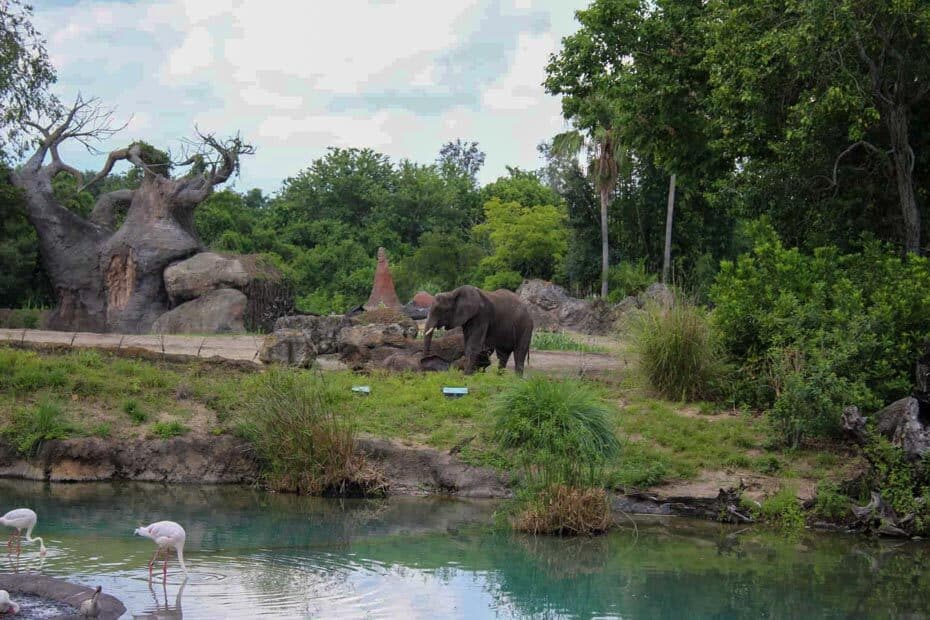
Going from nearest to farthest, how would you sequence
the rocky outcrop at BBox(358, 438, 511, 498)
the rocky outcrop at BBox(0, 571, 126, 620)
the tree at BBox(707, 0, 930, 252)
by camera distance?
the rocky outcrop at BBox(0, 571, 126, 620) < the rocky outcrop at BBox(358, 438, 511, 498) < the tree at BBox(707, 0, 930, 252)

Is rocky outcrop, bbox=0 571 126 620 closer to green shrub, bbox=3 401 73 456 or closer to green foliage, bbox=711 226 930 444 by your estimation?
green shrub, bbox=3 401 73 456

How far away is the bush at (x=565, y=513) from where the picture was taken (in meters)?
11.5

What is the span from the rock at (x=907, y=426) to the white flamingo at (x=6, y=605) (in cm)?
940

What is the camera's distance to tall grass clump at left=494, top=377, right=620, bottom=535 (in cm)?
1149

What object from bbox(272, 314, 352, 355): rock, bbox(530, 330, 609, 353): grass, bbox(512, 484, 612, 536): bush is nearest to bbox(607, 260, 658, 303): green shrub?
bbox(530, 330, 609, 353): grass

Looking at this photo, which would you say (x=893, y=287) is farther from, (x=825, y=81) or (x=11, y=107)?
(x=11, y=107)

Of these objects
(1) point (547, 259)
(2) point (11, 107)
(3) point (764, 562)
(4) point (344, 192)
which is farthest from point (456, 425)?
(4) point (344, 192)

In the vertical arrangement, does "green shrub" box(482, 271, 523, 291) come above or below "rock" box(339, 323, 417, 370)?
above

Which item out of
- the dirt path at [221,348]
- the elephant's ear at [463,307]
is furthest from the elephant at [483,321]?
the dirt path at [221,348]

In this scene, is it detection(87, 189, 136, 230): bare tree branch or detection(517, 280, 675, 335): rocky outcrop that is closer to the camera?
detection(517, 280, 675, 335): rocky outcrop

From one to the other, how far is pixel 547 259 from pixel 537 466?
35.2 m

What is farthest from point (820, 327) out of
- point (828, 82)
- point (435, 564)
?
point (435, 564)

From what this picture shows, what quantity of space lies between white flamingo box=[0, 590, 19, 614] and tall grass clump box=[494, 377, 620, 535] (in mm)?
5654

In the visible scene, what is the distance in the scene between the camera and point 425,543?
11109 mm
